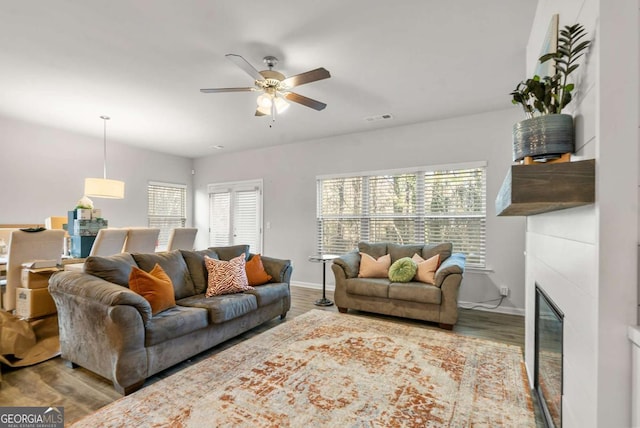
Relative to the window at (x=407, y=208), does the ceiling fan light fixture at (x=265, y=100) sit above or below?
above

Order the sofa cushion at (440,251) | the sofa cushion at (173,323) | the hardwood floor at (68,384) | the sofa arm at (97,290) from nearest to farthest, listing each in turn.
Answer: the hardwood floor at (68,384)
the sofa arm at (97,290)
the sofa cushion at (173,323)
the sofa cushion at (440,251)

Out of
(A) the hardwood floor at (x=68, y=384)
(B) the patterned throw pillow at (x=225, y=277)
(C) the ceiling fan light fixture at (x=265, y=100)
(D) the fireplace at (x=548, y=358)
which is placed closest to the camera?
(D) the fireplace at (x=548, y=358)

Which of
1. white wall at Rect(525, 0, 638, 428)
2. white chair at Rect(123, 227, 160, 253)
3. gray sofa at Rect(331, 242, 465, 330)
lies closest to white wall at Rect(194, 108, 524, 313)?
gray sofa at Rect(331, 242, 465, 330)

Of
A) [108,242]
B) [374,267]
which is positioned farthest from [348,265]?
[108,242]

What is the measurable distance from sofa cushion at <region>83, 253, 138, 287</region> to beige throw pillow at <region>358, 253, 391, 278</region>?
271 centimetres

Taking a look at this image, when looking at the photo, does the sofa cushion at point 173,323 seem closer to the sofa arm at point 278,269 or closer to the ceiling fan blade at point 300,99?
the sofa arm at point 278,269

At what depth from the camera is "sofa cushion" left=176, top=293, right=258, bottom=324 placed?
9.19 ft

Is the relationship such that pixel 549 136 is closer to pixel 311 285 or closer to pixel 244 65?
pixel 244 65

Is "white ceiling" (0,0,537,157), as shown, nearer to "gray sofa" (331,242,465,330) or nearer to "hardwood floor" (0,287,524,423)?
"gray sofa" (331,242,465,330)

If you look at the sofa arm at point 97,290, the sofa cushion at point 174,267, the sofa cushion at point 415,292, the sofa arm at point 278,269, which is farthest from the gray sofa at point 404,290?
the sofa arm at point 97,290

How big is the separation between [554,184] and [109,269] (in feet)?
10.2

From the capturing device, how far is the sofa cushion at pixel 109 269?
101 inches

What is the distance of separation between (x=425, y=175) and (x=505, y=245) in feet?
4.80

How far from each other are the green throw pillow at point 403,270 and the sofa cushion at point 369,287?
128 millimetres
